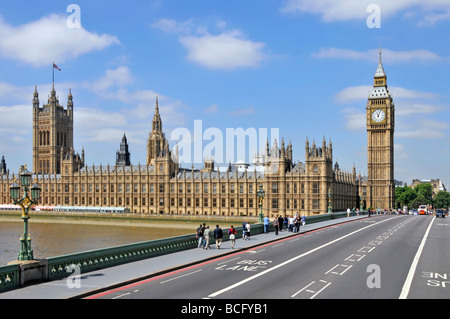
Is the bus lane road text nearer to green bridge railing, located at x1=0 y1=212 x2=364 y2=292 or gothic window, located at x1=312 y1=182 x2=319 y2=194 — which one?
green bridge railing, located at x1=0 y1=212 x2=364 y2=292

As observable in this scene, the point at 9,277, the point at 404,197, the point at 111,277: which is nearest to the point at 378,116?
the point at 404,197

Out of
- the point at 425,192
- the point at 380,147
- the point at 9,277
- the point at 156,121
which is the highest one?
the point at 156,121

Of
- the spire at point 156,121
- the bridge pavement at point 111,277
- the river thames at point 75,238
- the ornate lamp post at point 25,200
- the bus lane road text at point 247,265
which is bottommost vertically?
the river thames at point 75,238

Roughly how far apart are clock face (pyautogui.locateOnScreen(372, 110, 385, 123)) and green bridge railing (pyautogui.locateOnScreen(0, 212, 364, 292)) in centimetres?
12392

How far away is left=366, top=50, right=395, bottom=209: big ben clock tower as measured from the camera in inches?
5586

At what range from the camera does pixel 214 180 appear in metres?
111

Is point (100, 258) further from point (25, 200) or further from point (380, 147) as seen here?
point (380, 147)

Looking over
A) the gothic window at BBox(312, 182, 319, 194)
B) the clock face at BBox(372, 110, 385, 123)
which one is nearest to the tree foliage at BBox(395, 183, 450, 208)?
the clock face at BBox(372, 110, 385, 123)

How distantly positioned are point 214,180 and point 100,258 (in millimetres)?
87838

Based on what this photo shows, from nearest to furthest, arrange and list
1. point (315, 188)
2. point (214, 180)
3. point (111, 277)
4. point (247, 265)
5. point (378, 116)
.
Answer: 1. point (111, 277)
2. point (247, 265)
3. point (315, 188)
4. point (214, 180)
5. point (378, 116)

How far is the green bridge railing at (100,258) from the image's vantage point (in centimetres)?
1817

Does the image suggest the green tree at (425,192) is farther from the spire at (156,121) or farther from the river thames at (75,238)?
the river thames at (75,238)

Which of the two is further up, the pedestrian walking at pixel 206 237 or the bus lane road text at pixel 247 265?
the pedestrian walking at pixel 206 237

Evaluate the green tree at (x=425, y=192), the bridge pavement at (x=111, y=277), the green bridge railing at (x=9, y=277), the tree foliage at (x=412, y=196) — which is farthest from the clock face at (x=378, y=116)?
the green bridge railing at (x=9, y=277)
